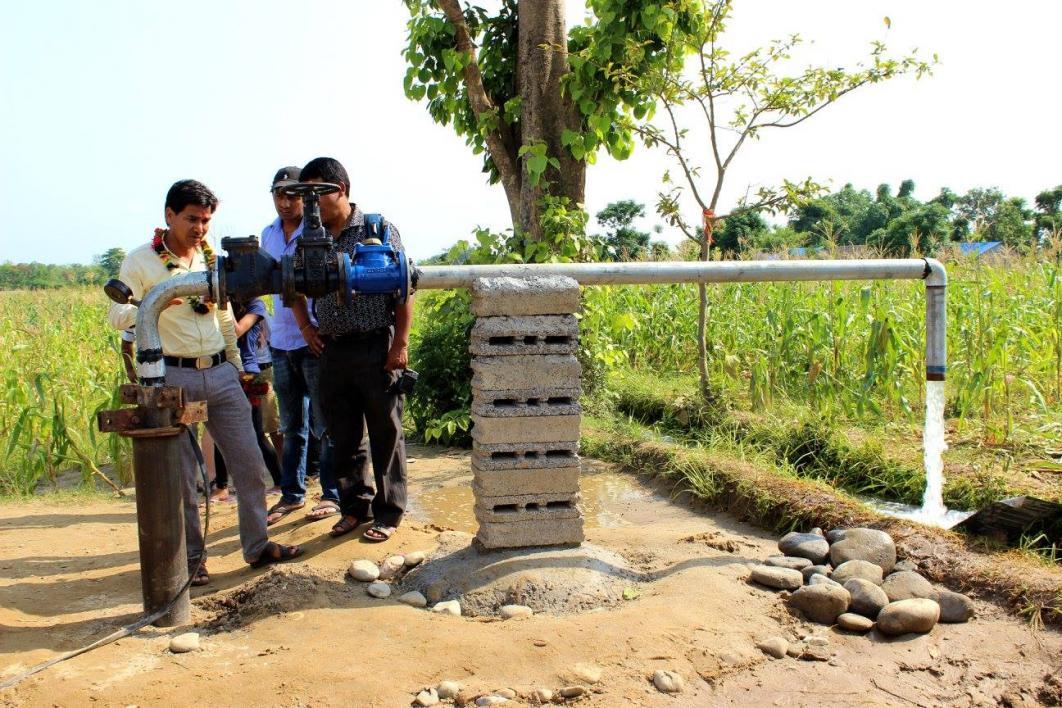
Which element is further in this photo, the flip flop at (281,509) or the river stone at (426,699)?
the flip flop at (281,509)

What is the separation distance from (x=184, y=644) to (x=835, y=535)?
2959mm

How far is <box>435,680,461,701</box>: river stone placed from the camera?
2.73m

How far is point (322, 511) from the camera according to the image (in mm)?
4750

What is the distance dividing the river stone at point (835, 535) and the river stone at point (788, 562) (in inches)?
11.5

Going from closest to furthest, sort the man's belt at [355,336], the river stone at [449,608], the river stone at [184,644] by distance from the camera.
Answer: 1. the river stone at [184,644]
2. the river stone at [449,608]
3. the man's belt at [355,336]

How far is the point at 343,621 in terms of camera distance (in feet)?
10.9

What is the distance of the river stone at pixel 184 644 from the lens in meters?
3.08

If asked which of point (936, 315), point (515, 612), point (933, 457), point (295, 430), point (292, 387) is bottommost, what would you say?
point (515, 612)

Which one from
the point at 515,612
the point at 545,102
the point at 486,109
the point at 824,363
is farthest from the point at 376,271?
the point at 824,363

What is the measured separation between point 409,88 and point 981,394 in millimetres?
5351

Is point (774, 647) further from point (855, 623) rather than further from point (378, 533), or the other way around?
point (378, 533)

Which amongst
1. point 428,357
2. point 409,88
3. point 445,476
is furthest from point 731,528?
point 409,88

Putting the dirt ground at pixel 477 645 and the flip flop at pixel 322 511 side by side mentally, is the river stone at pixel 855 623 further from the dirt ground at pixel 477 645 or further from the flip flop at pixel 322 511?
the flip flop at pixel 322 511

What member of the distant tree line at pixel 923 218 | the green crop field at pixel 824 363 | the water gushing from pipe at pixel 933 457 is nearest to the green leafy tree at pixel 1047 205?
the distant tree line at pixel 923 218
